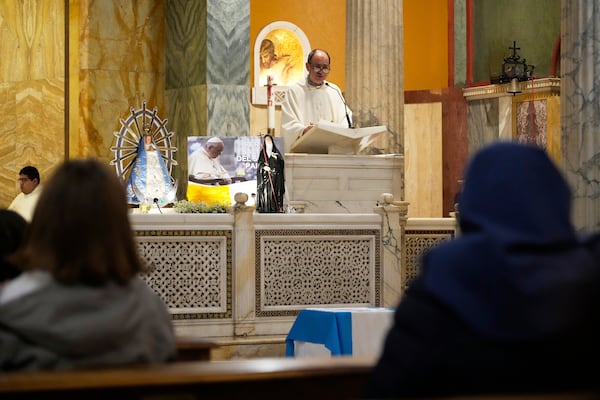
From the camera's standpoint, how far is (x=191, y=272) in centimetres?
928

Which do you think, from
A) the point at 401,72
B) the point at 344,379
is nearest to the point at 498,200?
the point at 344,379

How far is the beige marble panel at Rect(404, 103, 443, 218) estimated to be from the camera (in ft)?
58.2

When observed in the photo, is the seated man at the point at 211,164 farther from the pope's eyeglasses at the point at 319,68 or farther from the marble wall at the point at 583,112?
the marble wall at the point at 583,112

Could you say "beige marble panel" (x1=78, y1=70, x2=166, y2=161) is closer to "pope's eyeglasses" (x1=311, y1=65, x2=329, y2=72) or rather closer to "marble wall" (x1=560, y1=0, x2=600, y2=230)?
"pope's eyeglasses" (x1=311, y1=65, x2=329, y2=72)

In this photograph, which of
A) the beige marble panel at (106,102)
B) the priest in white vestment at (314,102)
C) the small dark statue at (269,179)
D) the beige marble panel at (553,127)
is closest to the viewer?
the small dark statue at (269,179)

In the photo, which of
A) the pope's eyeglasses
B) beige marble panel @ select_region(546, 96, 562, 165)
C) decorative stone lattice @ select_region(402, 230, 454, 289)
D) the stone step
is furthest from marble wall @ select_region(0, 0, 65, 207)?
beige marble panel @ select_region(546, 96, 562, 165)

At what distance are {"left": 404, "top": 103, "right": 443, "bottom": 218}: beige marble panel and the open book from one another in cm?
643

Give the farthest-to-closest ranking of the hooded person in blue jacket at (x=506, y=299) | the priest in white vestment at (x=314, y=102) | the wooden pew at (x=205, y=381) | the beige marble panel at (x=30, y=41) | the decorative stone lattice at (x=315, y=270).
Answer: the beige marble panel at (x=30, y=41) → the priest in white vestment at (x=314, y=102) → the decorative stone lattice at (x=315, y=270) → the wooden pew at (x=205, y=381) → the hooded person in blue jacket at (x=506, y=299)

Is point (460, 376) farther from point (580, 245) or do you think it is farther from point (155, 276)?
point (155, 276)

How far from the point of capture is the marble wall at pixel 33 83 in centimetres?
1488

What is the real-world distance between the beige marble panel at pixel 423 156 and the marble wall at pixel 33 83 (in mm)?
5576

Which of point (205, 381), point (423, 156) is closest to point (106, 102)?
point (423, 156)

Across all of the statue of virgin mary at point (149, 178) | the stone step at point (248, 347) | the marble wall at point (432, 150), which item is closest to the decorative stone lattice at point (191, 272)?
the stone step at point (248, 347)

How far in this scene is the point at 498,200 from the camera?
2.85 meters
